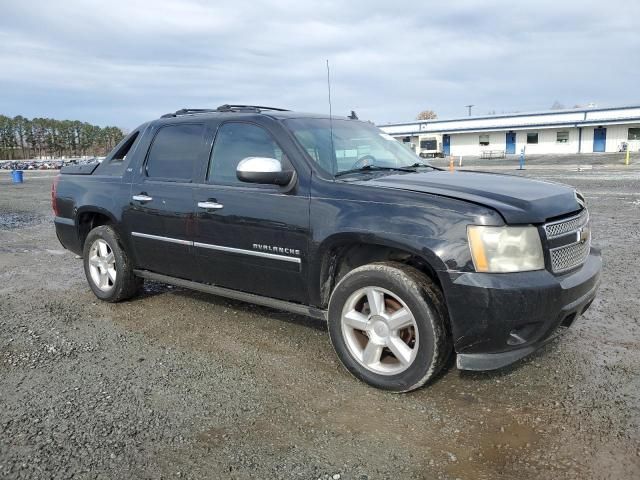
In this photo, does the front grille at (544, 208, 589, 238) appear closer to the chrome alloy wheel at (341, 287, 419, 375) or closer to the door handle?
the chrome alloy wheel at (341, 287, 419, 375)

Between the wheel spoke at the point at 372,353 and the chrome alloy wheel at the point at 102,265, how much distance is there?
3027 millimetres

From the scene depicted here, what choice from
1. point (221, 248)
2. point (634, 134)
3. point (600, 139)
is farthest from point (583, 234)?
point (600, 139)

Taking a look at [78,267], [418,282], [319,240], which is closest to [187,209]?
[319,240]

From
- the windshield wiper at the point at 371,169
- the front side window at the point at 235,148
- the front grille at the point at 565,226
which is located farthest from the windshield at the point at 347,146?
the front grille at the point at 565,226

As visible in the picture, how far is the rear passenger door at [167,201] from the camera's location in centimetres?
457

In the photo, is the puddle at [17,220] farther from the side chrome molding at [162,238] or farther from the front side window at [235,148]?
the front side window at [235,148]

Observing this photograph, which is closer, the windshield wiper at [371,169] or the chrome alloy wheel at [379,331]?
the chrome alloy wheel at [379,331]

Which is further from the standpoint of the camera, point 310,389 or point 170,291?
point 170,291

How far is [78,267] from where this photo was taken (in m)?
7.26

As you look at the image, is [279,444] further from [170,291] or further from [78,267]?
[78,267]

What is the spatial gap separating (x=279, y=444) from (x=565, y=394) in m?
1.84

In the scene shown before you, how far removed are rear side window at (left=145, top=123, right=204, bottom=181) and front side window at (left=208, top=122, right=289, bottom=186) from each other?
9.5 inches

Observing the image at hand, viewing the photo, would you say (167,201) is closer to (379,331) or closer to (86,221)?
(86,221)

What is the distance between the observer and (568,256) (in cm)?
333
